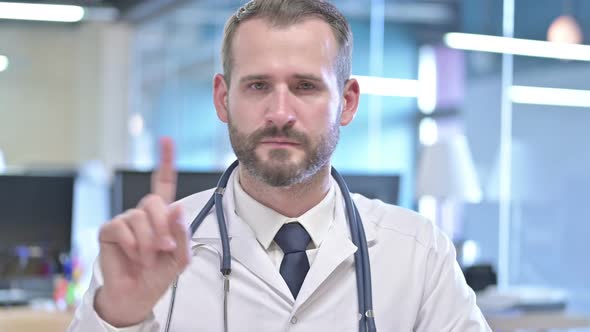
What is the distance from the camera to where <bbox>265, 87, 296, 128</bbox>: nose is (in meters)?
1.43

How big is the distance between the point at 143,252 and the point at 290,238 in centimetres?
47

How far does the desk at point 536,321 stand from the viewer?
3.19 meters

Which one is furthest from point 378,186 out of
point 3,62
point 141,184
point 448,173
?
point 3,62

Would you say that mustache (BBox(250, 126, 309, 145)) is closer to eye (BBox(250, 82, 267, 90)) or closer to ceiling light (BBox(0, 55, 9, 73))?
eye (BBox(250, 82, 267, 90))

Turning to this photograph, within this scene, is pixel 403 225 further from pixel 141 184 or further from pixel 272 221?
pixel 141 184

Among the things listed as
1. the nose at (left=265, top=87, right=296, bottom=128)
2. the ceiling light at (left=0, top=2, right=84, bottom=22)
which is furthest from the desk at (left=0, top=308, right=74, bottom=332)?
the ceiling light at (left=0, top=2, right=84, bottom=22)

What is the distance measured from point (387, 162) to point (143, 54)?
14.6 ft

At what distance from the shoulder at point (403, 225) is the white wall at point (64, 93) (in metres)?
7.64

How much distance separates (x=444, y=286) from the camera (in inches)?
61.1

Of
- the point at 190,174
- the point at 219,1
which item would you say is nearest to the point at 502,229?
the point at 190,174

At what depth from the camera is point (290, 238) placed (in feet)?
5.09

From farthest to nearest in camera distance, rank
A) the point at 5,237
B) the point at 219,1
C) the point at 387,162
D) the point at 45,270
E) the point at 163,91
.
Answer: the point at 163,91
the point at 219,1
the point at 387,162
the point at 45,270
the point at 5,237

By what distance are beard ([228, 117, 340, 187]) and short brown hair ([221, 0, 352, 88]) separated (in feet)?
0.45

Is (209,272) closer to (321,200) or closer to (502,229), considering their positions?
(321,200)
